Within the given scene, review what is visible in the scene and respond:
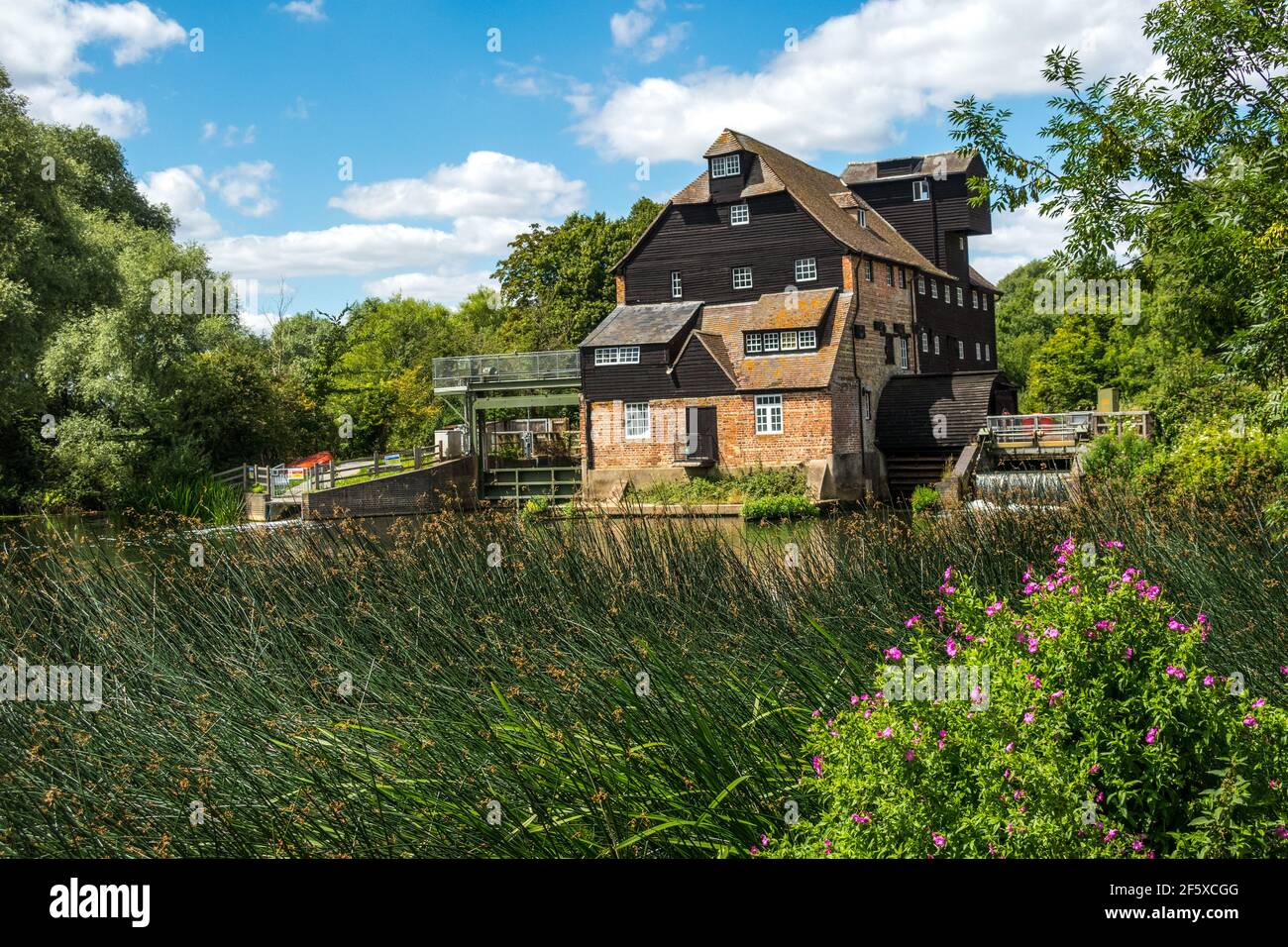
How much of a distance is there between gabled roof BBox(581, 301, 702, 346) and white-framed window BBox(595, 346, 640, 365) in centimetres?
18

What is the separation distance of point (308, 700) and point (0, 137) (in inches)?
1064

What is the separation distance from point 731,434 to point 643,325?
5.50 m

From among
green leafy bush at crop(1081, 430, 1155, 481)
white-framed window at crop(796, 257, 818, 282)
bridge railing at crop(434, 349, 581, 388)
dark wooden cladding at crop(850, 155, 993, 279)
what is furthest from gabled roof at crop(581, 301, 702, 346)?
green leafy bush at crop(1081, 430, 1155, 481)

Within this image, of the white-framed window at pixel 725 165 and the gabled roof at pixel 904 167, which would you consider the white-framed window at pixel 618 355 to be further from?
the gabled roof at pixel 904 167

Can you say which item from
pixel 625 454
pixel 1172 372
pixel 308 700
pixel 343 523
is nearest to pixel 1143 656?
pixel 308 700

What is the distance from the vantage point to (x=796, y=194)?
3847 centimetres

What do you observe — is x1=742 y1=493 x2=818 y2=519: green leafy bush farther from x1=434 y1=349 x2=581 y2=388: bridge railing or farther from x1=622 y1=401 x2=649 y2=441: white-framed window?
x1=434 y1=349 x2=581 y2=388: bridge railing

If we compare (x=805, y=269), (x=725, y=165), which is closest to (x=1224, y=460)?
(x=805, y=269)

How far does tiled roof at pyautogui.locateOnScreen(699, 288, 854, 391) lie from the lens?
117 ft

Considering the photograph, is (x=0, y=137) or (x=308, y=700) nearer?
(x=308, y=700)

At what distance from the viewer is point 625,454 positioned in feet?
126

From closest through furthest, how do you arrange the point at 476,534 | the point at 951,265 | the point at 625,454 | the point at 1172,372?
the point at 476,534, the point at 1172,372, the point at 625,454, the point at 951,265

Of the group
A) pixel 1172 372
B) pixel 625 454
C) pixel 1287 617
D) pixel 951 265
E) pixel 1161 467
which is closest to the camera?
pixel 1287 617
